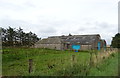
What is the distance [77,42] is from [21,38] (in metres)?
31.8

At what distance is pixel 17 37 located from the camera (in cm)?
6034

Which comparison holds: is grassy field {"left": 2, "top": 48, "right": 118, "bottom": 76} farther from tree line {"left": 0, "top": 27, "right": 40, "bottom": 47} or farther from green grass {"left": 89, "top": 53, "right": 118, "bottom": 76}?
tree line {"left": 0, "top": 27, "right": 40, "bottom": 47}

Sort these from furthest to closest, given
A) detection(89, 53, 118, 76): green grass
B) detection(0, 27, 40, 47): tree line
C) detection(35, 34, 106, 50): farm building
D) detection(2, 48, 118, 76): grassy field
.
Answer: detection(0, 27, 40, 47): tree line, detection(35, 34, 106, 50): farm building, detection(89, 53, 118, 76): green grass, detection(2, 48, 118, 76): grassy field

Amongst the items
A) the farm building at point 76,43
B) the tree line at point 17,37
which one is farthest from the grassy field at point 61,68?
the tree line at point 17,37

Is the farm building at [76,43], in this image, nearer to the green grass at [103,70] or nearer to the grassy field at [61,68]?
the grassy field at [61,68]

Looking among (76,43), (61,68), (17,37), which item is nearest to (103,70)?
(61,68)

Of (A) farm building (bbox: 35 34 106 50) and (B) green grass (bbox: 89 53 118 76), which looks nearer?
(B) green grass (bbox: 89 53 118 76)

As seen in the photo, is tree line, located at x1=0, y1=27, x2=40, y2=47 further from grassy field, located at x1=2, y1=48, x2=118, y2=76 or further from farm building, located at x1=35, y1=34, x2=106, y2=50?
grassy field, located at x1=2, y1=48, x2=118, y2=76

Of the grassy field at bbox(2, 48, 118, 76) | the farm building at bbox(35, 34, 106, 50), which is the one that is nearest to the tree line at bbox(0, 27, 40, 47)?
the farm building at bbox(35, 34, 106, 50)

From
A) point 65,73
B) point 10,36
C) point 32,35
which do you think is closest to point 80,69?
point 65,73

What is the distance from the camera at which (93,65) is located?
27.0ft

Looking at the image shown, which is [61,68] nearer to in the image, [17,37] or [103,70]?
[103,70]

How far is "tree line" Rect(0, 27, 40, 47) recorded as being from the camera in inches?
2117

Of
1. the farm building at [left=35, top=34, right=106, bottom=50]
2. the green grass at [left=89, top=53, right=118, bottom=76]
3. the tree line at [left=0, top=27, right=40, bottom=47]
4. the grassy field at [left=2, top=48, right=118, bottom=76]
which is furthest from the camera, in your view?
the tree line at [left=0, top=27, right=40, bottom=47]
